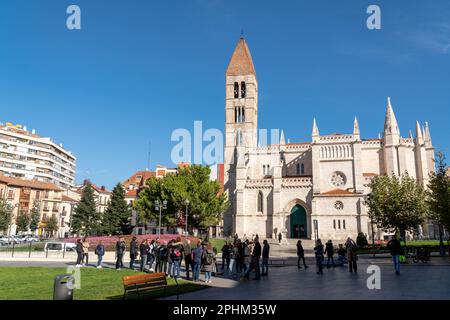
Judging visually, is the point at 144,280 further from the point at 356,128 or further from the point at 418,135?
the point at 418,135

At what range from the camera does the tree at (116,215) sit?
46.8 metres

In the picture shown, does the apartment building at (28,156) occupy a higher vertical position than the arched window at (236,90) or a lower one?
lower

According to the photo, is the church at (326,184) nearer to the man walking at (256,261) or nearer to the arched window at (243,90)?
the arched window at (243,90)

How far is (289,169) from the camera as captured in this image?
58281mm

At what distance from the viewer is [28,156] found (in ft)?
245

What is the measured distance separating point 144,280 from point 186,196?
1278 inches

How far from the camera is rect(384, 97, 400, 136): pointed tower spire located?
51.6 meters

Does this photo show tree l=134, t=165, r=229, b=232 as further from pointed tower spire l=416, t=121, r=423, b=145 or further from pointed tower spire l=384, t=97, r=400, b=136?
pointed tower spire l=416, t=121, r=423, b=145

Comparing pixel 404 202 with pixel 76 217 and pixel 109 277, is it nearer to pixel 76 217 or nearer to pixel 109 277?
pixel 109 277

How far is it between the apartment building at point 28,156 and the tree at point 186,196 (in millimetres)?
39146

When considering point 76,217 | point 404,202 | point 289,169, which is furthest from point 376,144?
point 76,217

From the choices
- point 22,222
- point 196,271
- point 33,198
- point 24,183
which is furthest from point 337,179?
point 24,183

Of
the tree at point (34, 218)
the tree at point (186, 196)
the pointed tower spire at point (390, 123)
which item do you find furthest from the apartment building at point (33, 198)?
the pointed tower spire at point (390, 123)

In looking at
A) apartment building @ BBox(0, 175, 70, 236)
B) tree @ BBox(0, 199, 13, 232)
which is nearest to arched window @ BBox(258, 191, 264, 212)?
apartment building @ BBox(0, 175, 70, 236)
